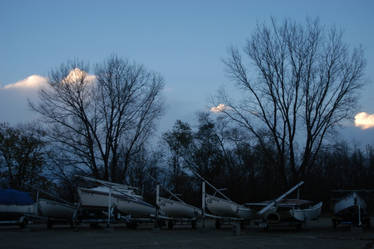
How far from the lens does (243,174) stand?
47.9 meters

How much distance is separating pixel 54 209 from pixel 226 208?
953 centimetres

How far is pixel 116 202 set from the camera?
20.8m

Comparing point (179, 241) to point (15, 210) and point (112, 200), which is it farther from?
point (15, 210)

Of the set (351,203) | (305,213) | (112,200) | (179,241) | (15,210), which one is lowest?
(179,241)

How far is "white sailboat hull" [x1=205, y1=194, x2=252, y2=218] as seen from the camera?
19.7 meters

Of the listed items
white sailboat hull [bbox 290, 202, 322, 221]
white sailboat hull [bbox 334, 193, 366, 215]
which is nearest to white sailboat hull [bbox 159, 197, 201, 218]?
white sailboat hull [bbox 290, 202, 322, 221]

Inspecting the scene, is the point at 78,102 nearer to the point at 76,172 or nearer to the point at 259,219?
the point at 76,172

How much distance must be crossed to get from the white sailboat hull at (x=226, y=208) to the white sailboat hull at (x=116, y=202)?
4.26 m

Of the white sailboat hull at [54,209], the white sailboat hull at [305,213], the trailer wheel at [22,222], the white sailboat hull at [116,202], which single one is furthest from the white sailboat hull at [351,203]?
the trailer wheel at [22,222]

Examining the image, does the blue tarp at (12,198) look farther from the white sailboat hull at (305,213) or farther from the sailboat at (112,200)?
the white sailboat hull at (305,213)

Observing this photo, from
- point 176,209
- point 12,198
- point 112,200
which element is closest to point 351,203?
point 176,209

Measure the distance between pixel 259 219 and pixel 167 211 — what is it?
5.13 m

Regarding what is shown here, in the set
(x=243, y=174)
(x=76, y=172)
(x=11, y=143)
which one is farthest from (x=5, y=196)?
(x=243, y=174)

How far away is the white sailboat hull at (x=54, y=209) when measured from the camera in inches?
821
